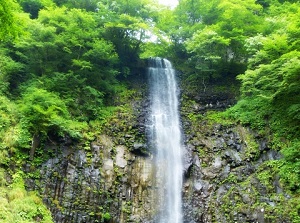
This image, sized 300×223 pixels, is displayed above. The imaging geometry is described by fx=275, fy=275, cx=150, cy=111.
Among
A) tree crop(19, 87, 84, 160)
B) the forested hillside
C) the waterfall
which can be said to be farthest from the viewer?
the waterfall

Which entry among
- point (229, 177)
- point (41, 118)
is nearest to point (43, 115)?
point (41, 118)

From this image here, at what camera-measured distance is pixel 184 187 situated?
1244cm

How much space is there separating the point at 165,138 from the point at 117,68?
6487 millimetres

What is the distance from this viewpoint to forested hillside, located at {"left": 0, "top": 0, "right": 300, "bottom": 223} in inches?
416

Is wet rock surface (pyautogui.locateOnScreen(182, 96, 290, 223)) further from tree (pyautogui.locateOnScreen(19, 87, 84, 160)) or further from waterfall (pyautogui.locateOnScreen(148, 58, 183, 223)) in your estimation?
tree (pyautogui.locateOnScreen(19, 87, 84, 160))

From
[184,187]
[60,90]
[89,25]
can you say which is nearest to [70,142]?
[60,90]

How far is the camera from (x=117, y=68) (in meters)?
18.3

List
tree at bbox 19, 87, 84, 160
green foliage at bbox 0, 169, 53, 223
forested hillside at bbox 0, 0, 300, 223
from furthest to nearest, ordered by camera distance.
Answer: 1. tree at bbox 19, 87, 84, 160
2. forested hillside at bbox 0, 0, 300, 223
3. green foliage at bbox 0, 169, 53, 223

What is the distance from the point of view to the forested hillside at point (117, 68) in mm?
10578

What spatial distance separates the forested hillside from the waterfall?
43.5 inches

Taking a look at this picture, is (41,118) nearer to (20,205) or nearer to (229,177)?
(20,205)


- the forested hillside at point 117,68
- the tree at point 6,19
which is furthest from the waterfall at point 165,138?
the tree at point 6,19

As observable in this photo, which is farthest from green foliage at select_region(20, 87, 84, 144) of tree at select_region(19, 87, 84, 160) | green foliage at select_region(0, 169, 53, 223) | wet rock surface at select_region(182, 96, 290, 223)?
wet rock surface at select_region(182, 96, 290, 223)

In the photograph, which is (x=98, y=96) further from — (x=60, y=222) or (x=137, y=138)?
(x=60, y=222)
